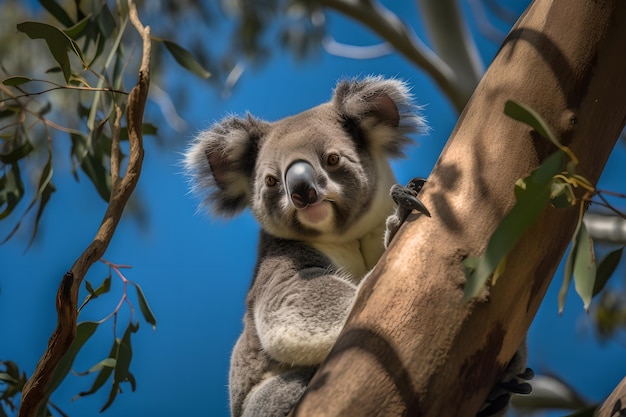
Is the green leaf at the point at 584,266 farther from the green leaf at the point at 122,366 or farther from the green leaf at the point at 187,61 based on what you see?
the green leaf at the point at 187,61

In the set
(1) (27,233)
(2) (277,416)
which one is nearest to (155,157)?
(1) (27,233)

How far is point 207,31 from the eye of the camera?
5.20m

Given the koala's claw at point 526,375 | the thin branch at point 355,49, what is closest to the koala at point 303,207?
the koala's claw at point 526,375

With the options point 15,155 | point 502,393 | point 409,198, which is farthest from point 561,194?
point 15,155

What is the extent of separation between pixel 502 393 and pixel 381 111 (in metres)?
0.97

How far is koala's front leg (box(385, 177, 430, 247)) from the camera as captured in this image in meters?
1.51

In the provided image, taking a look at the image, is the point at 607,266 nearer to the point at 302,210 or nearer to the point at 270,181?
the point at 302,210

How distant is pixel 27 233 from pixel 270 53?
195 centimetres

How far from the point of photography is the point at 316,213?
2.07 meters

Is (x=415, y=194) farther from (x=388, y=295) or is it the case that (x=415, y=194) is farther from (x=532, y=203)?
(x=532, y=203)

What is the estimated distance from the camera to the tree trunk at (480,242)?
4.42 feet

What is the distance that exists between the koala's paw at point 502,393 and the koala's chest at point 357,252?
0.60m

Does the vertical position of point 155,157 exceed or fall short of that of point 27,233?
it exceeds it

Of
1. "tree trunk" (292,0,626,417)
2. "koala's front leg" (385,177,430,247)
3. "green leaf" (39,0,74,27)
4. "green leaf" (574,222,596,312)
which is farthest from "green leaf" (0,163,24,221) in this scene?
"green leaf" (574,222,596,312)
